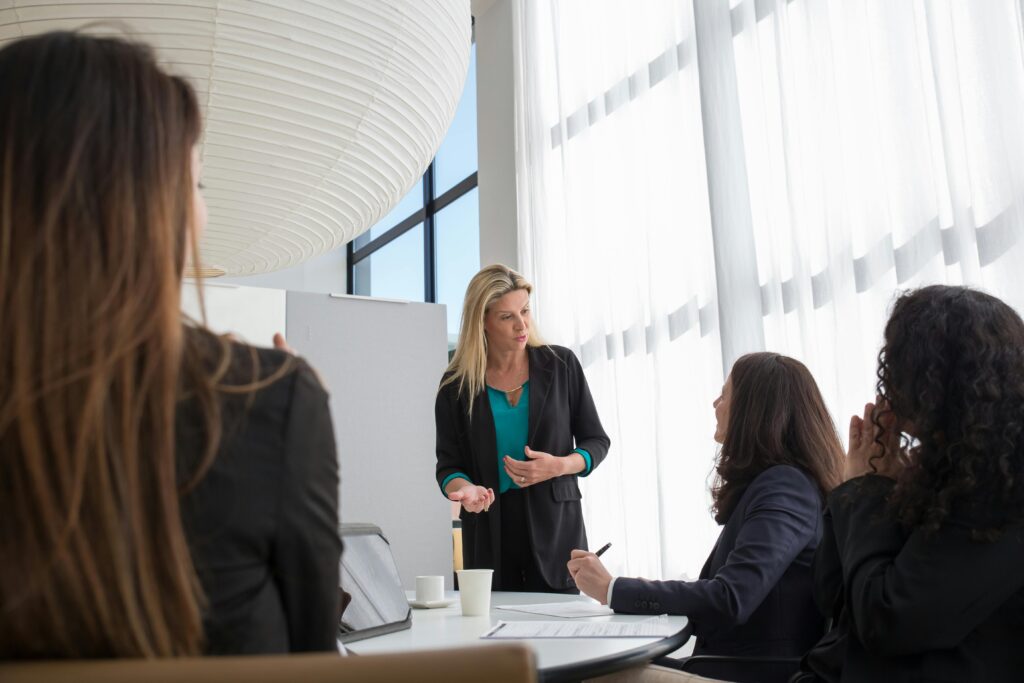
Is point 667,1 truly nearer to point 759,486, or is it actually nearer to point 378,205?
point 378,205

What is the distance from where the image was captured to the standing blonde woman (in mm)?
2674

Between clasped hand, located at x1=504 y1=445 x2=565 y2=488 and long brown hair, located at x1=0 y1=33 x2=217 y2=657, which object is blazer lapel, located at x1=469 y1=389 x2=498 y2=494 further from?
long brown hair, located at x1=0 y1=33 x2=217 y2=657

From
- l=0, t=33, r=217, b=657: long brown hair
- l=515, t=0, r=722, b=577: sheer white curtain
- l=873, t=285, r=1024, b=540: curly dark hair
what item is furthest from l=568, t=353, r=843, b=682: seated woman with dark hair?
l=515, t=0, r=722, b=577: sheer white curtain

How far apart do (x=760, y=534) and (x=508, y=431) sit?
123cm

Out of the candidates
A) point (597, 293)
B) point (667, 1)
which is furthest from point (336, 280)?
point (667, 1)

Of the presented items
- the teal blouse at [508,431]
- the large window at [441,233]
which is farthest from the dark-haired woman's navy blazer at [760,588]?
the large window at [441,233]

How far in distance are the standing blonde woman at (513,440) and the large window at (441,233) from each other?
2.53m

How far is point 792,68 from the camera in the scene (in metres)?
3.08

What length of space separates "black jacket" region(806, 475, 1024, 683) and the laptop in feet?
2.54

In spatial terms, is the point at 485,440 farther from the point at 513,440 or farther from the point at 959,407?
the point at 959,407

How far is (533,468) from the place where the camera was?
8.51 ft

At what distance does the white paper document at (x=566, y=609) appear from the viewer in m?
1.82

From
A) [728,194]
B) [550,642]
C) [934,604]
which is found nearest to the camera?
[934,604]

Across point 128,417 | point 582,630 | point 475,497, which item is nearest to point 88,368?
point 128,417
